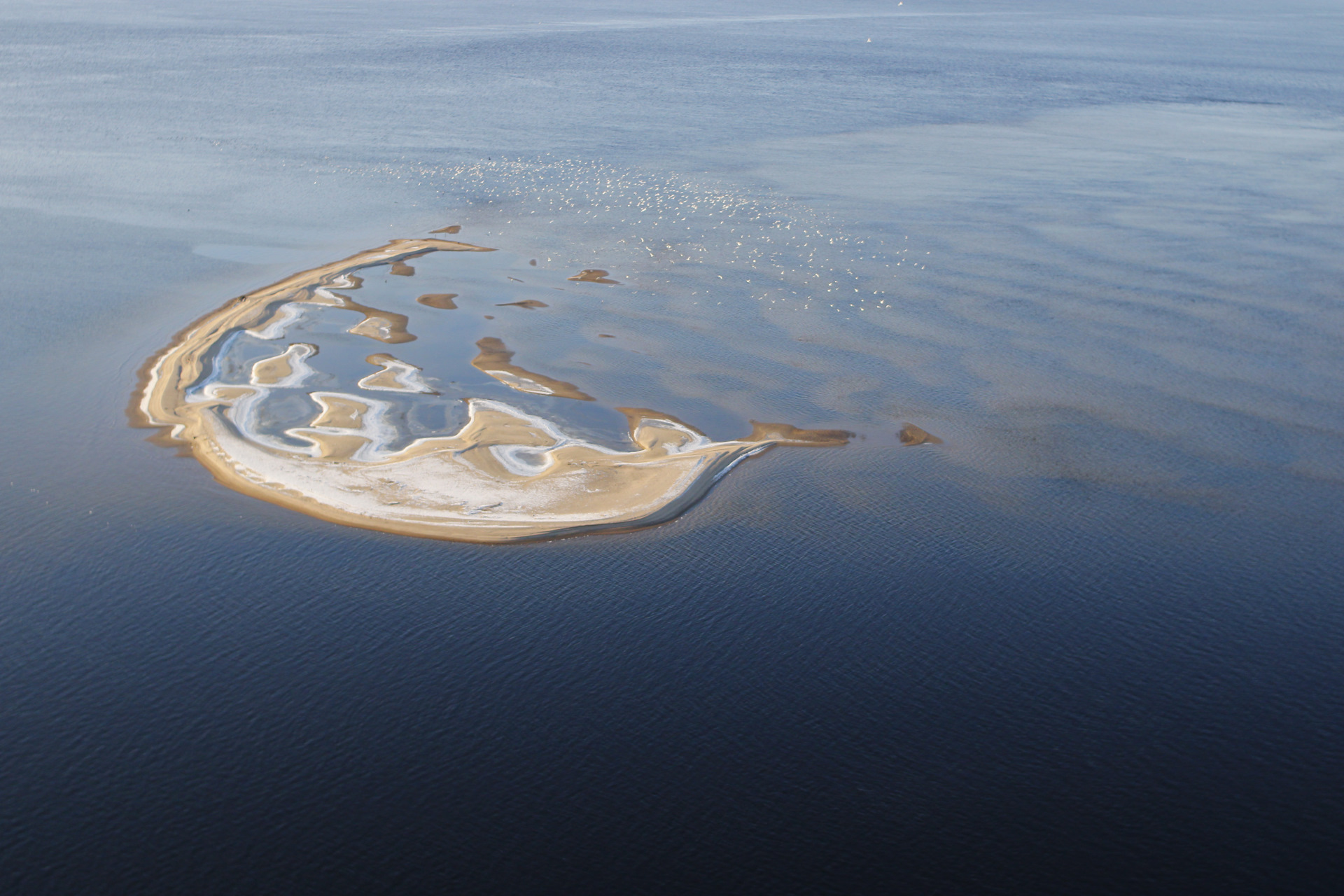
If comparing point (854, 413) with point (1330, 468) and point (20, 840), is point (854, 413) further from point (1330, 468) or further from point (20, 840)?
point (20, 840)

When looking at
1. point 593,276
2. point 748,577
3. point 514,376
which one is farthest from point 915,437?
point 593,276

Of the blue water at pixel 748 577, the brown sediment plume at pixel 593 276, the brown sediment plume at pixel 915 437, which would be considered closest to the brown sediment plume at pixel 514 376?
the blue water at pixel 748 577

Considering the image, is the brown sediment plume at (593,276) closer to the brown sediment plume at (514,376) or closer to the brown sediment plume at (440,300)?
the brown sediment plume at (440,300)

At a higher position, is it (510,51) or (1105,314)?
(510,51)

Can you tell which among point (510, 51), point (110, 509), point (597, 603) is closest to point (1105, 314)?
point (597, 603)

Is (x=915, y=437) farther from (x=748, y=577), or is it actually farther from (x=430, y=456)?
(x=430, y=456)
